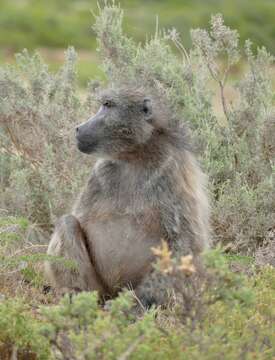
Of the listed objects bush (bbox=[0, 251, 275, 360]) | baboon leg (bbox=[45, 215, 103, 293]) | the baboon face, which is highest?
the baboon face

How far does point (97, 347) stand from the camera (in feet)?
11.9

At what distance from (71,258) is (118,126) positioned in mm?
885

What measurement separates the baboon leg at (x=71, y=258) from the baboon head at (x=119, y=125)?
481 millimetres

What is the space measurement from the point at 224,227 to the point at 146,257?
1358mm

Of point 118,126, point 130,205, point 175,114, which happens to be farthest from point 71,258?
point 175,114

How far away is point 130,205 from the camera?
574 cm

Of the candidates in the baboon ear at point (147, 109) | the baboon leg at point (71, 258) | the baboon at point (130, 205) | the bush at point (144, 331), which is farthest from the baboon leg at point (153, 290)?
the bush at point (144, 331)

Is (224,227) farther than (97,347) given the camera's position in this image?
Yes

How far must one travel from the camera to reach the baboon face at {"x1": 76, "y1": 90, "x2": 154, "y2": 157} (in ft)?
19.2

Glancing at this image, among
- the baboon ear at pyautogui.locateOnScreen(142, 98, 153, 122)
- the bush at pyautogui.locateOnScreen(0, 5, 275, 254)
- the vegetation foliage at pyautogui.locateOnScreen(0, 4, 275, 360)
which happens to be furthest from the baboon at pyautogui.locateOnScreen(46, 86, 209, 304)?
the bush at pyautogui.locateOnScreen(0, 5, 275, 254)

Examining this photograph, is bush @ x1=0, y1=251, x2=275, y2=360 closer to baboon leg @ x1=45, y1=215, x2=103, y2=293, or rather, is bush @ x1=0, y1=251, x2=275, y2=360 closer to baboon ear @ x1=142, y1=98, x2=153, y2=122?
baboon leg @ x1=45, y1=215, x2=103, y2=293

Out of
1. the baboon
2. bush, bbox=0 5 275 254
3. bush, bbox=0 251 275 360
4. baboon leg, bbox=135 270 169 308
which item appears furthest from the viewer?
bush, bbox=0 5 275 254

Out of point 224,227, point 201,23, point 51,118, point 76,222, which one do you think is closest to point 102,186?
point 76,222

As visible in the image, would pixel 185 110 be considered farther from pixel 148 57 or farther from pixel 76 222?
pixel 76 222
